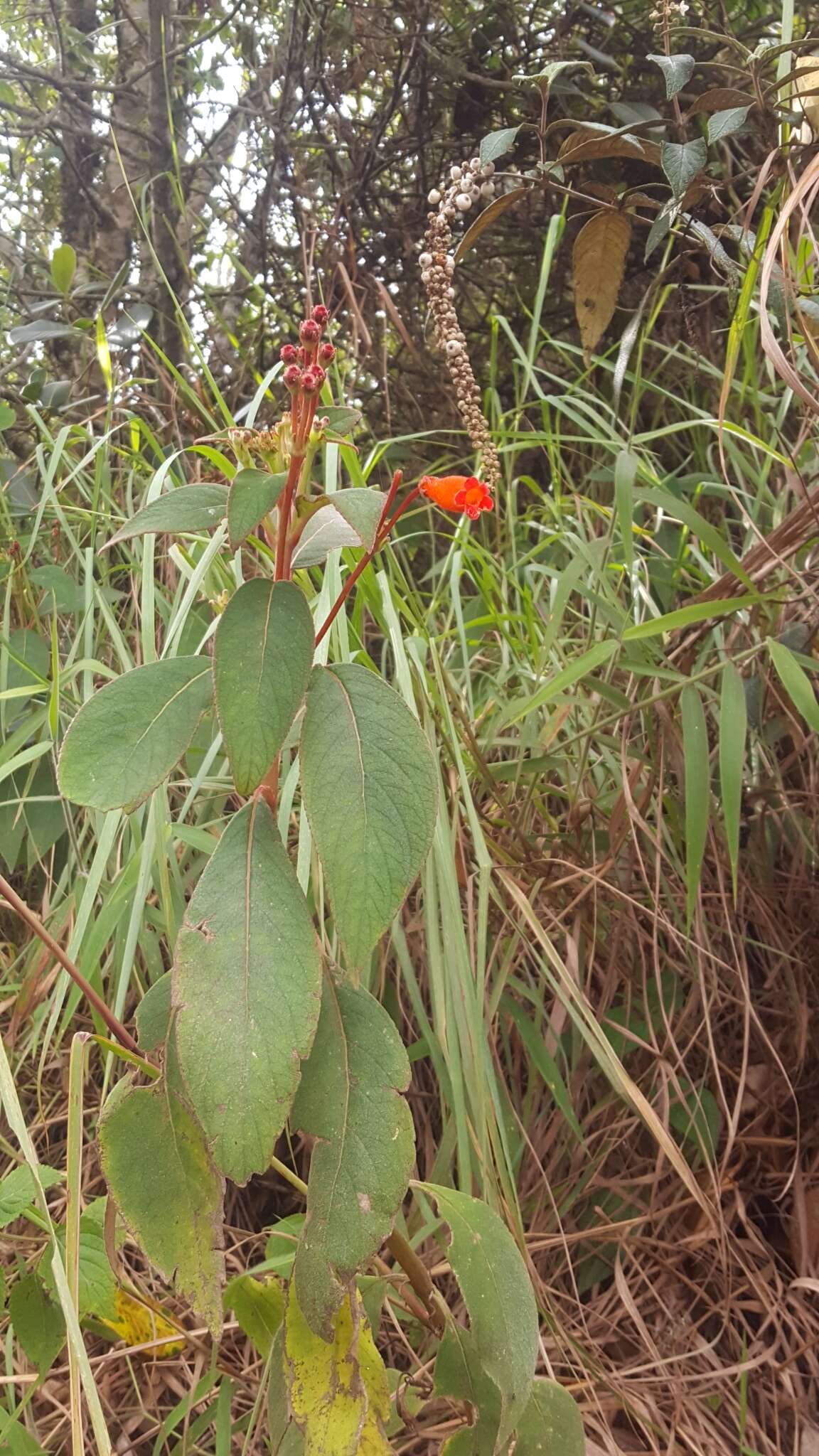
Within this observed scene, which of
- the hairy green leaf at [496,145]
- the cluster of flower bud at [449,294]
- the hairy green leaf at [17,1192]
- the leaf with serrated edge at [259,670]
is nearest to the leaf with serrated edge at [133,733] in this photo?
the leaf with serrated edge at [259,670]

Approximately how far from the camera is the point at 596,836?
1.01 meters

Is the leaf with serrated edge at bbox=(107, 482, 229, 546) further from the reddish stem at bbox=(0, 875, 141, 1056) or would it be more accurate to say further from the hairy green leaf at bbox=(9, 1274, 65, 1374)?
Answer: the hairy green leaf at bbox=(9, 1274, 65, 1374)

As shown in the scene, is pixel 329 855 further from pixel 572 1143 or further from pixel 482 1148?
pixel 572 1143

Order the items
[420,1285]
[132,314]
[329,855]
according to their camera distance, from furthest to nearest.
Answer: [132,314] → [420,1285] → [329,855]

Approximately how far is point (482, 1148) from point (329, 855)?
1.21 ft

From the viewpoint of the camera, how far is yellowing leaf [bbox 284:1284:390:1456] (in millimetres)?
476

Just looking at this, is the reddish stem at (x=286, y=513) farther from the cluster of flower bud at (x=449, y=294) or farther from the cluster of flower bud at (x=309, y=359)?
the cluster of flower bud at (x=449, y=294)

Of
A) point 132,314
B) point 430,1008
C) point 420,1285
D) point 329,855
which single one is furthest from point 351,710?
point 132,314

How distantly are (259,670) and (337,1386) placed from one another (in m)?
0.37

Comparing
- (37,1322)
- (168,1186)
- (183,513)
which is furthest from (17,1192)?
(183,513)

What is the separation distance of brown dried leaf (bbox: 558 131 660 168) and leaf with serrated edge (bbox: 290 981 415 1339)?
705 mm

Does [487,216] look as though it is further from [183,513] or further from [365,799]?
[365,799]

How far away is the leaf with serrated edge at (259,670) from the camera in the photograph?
0.43m

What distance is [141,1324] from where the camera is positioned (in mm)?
736
